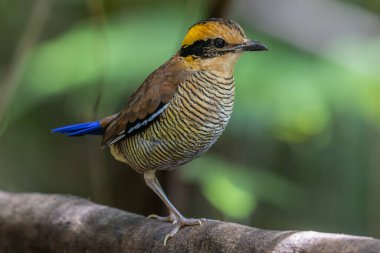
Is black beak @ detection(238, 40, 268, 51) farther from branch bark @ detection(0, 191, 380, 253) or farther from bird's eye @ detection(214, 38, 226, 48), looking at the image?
branch bark @ detection(0, 191, 380, 253)

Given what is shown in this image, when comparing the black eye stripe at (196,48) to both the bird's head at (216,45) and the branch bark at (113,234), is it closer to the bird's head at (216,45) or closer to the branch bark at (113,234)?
the bird's head at (216,45)

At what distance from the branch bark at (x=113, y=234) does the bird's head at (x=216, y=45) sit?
0.89 m

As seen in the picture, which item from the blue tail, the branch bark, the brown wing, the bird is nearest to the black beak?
the bird

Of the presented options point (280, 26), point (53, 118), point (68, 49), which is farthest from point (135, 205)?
point (280, 26)

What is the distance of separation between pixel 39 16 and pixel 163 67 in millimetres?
1893

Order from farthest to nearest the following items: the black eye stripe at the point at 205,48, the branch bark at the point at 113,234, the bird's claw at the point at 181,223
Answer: the black eye stripe at the point at 205,48 → the bird's claw at the point at 181,223 → the branch bark at the point at 113,234

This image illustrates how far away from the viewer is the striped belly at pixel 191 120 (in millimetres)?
4328

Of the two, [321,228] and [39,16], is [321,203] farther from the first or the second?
[39,16]

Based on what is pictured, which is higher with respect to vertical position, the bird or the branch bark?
the bird

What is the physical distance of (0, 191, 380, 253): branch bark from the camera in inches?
132

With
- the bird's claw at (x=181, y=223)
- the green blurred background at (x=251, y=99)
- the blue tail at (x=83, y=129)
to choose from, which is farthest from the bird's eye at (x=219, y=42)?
the green blurred background at (x=251, y=99)

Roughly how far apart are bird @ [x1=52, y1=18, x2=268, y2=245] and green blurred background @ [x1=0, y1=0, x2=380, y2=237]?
1.17 m

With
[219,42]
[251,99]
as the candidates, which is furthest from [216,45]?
[251,99]

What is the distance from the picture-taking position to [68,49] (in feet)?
22.7
